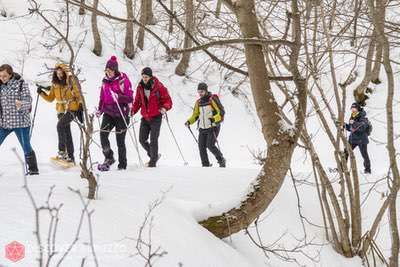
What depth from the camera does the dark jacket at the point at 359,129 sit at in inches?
367

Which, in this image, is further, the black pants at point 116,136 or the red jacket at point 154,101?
the red jacket at point 154,101

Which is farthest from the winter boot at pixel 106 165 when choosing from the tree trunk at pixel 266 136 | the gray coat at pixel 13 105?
the tree trunk at pixel 266 136

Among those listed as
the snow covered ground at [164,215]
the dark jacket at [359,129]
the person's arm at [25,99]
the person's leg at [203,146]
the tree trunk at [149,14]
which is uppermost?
the tree trunk at [149,14]

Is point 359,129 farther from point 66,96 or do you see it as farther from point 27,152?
point 27,152

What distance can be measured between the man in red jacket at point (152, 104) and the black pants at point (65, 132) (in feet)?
3.18

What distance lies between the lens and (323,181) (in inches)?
195

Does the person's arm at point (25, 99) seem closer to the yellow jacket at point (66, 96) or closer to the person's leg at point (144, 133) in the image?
the yellow jacket at point (66, 96)

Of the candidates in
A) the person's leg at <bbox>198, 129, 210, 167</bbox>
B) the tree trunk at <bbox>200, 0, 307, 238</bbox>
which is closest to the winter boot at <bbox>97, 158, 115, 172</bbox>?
the person's leg at <bbox>198, 129, 210, 167</bbox>

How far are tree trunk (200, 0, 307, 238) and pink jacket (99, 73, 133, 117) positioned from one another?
3.17 m

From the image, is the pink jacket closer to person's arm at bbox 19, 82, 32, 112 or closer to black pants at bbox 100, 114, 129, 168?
black pants at bbox 100, 114, 129, 168

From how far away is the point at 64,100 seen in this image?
7012 mm

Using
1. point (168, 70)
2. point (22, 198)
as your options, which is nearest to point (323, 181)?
point (22, 198)

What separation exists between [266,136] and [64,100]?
398 centimetres

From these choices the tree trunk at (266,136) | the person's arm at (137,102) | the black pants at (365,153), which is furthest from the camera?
the black pants at (365,153)
